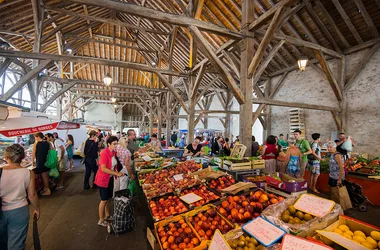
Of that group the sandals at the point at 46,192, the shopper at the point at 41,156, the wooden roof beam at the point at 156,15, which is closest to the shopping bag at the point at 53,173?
the shopper at the point at 41,156

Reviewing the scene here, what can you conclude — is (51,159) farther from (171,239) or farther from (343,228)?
(343,228)

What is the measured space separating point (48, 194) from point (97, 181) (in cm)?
299

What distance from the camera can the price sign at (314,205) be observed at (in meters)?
1.98

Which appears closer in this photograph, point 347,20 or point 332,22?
point 347,20

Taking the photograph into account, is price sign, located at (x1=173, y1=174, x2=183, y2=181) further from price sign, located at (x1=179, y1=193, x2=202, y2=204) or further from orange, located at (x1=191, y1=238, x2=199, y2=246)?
orange, located at (x1=191, y1=238, x2=199, y2=246)

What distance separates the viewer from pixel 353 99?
7.65m

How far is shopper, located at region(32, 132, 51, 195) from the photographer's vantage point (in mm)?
4988

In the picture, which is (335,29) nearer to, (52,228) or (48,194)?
(52,228)

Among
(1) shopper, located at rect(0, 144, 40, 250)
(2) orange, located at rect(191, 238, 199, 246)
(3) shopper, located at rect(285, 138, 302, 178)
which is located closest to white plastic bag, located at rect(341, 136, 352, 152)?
(3) shopper, located at rect(285, 138, 302, 178)

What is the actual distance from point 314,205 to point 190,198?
1660 mm

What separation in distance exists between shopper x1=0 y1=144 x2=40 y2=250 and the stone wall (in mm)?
10229

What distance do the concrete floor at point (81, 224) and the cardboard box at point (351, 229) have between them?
99.5 inches

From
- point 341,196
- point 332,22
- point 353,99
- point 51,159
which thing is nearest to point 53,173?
point 51,159

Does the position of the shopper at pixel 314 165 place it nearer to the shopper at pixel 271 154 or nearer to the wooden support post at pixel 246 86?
the shopper at pixel 271 154
